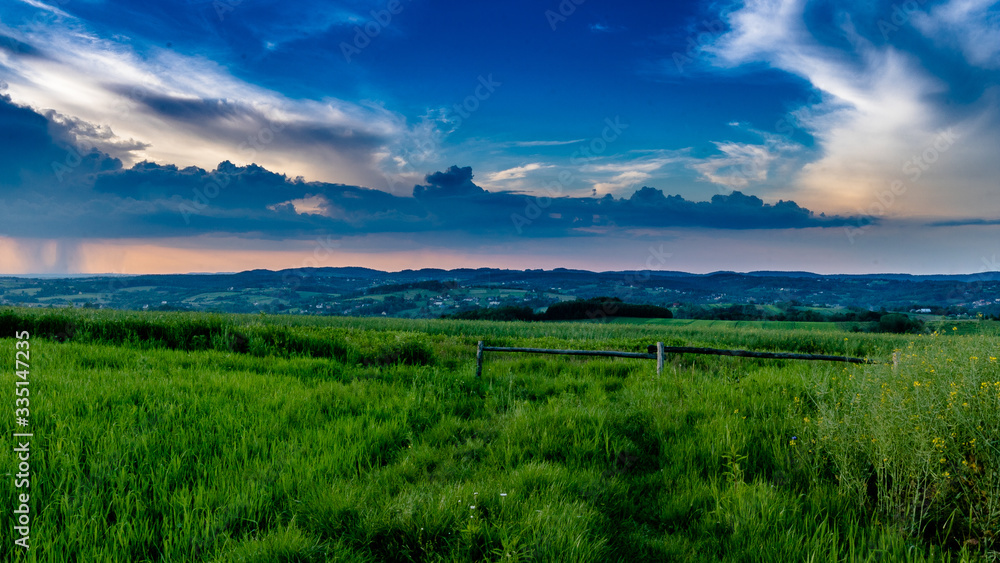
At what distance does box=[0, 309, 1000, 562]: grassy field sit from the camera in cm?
371

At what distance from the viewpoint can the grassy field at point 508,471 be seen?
3711mm

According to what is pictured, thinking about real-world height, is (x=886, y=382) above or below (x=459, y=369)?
above

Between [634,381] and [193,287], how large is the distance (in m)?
122

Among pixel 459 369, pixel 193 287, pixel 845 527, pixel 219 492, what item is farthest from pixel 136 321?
pixel 193 287

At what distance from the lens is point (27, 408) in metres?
6.15

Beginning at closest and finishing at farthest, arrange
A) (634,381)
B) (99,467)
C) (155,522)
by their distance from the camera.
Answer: (155,522)
(99,467)
(634,381)

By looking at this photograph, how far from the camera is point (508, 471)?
5.14 metres

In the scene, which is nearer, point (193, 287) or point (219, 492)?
point (219, 492)

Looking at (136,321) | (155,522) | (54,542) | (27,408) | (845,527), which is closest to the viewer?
(54,542)

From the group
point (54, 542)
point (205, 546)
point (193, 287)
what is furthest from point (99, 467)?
point (193, 287)

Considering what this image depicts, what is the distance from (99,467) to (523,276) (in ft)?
457

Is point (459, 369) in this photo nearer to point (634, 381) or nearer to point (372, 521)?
point (634, 381)

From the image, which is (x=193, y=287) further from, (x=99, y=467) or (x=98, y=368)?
(x=99, y=467)

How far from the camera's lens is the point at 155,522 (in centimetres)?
385
